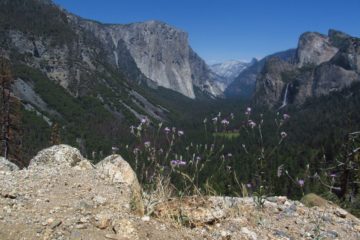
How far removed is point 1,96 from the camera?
1519 inches

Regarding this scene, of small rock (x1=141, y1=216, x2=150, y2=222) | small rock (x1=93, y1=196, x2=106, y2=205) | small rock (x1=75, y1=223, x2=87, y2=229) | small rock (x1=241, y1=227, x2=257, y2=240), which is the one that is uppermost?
small rock (x1=93, y1=196, x2=106, y2=205)

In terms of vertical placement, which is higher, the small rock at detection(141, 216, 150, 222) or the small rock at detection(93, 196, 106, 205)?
the small rock at detection(93, 196, 106, 205)

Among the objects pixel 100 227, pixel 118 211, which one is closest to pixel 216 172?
pixel 118 211

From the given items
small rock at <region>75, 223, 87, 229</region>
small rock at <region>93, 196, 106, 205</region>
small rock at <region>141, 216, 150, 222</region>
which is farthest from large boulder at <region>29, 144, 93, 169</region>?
small rock at <region>75, 223, 87, 229</region>

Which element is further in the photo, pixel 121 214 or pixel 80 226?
pixel 121 214

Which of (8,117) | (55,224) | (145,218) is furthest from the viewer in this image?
(8,117)

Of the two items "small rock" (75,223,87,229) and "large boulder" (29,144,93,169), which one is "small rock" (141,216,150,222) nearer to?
"small rock" (75,223,87,229)

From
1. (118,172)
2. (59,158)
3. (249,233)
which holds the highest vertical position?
(59,158)

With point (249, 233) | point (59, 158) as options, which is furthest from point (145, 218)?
point (59, 158)

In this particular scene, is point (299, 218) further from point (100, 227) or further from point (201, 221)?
point (100, 227)

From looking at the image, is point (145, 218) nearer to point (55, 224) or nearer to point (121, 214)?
point (121, 214)

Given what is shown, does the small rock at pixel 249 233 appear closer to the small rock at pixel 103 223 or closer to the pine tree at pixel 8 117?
the small rock at pixel 103 223

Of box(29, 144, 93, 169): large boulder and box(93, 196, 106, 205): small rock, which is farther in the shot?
box(29, 144, 93, 169): large boulder

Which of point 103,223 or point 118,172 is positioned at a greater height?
point 118,172
